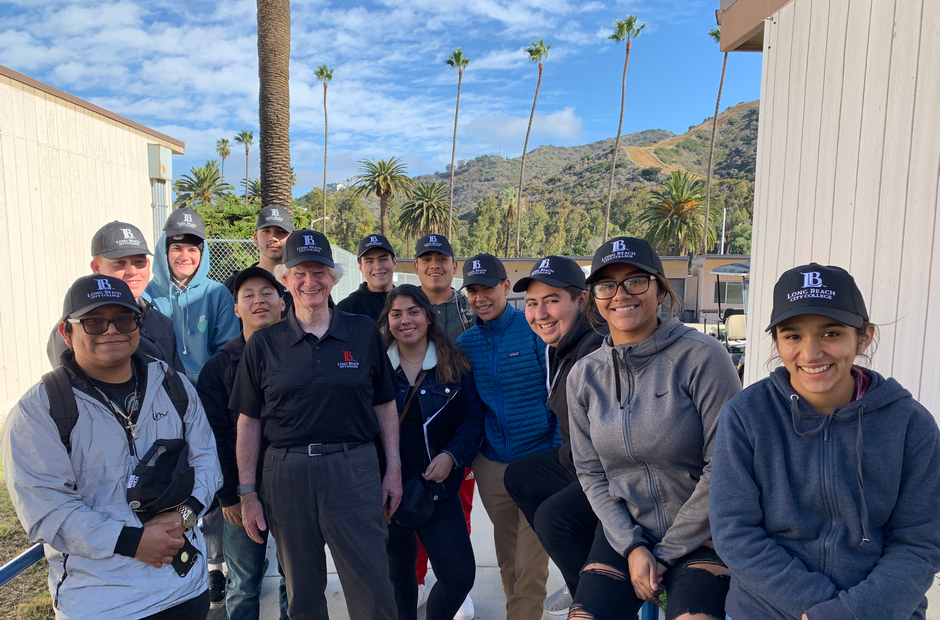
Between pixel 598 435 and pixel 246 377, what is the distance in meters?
1.67

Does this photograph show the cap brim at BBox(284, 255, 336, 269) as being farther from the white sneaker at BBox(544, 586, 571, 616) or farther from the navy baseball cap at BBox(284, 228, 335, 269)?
the white sneaker at BBox(544, 586, 571, 616)

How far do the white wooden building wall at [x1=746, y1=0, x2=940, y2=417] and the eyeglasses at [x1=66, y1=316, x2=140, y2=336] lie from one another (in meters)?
3.61

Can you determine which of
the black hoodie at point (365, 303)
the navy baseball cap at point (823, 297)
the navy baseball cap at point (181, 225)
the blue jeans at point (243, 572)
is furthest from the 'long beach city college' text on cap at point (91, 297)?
the navy baseball cap at point (823, 297)

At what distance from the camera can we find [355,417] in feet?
9.07

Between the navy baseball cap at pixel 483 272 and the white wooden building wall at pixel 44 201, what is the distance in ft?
27.2

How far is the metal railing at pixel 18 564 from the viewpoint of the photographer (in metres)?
2.21

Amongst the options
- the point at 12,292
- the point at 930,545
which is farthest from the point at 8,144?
the point at 930,545

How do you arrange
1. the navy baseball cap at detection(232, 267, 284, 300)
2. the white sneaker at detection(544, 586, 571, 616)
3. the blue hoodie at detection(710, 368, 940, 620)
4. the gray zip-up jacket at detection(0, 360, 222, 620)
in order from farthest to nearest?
the white sneaker at detection(544, 586, 571, 616) → the navy baseball cap at detection(232, 267, 284, 300) → the gray zip-up jacket at detection(0, 360, 222, 620) → the blue hoodie at detection(710, 368, 940, 620)

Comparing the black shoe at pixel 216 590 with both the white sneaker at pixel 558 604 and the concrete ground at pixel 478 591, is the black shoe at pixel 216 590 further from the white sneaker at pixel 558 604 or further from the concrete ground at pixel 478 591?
the white sneaker at pixel 558 604

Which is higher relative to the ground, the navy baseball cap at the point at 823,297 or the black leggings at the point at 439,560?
the navy baseball cap at the point at 823,297

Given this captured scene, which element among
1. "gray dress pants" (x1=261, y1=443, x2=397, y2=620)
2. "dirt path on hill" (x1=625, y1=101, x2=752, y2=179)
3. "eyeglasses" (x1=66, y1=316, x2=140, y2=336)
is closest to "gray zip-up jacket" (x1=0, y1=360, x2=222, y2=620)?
"eyeglasses" (x1=66, y1=316, x2=140, y2=336)

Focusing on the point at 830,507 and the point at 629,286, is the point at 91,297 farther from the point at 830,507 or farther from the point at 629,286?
the point at 830,507

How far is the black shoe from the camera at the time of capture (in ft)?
12.1

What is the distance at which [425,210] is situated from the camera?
179ft
